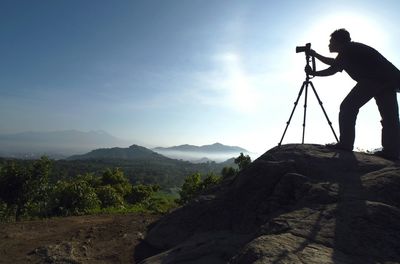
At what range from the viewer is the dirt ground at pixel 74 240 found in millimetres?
9477

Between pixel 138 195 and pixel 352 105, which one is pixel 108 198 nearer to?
pixel 138 195

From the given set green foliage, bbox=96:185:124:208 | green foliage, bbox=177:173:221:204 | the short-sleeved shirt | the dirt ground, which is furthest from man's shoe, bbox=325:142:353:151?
green foliage, bbox=96:185:124:208

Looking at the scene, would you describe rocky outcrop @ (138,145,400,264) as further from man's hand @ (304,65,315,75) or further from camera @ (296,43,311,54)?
camera @ (296,43,311,54)

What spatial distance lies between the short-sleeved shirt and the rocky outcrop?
2.09 meters

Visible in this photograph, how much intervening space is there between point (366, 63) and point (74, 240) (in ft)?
30.1

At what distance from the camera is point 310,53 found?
10.6 m

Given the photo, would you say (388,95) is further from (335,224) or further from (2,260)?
(2,260)

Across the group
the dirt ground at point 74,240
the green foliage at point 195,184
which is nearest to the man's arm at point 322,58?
the dirt ground at point 74,240

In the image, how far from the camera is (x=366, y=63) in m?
9.68

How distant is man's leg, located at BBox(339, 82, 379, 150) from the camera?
977cm

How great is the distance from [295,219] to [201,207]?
3.75 metres

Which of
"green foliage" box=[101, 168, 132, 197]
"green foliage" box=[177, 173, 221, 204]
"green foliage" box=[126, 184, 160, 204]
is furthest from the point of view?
"green foliage" box=[126, 184, 160, 204]

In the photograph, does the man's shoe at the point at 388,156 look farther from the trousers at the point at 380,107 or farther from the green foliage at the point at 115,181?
the green foliage at the point at 115,181

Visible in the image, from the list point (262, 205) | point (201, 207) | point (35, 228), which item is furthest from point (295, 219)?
point (35, 228)
